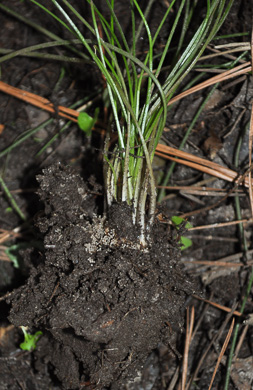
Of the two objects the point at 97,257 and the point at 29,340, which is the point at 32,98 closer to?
the point at 97,257

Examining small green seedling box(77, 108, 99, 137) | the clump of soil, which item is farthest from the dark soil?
small green seedling box(77, 108, 99, 137)

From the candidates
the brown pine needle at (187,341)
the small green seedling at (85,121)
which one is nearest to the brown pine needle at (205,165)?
the small green seedling at (85,121)

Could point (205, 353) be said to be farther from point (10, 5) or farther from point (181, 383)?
point (10, 5)

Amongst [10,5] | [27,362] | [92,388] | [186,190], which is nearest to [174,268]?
[186,190]

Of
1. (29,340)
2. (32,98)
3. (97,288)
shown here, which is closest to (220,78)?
(32,98)

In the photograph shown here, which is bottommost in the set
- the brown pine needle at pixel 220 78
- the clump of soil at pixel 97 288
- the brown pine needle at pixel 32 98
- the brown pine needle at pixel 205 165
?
the clump of soil at pixel 97 288

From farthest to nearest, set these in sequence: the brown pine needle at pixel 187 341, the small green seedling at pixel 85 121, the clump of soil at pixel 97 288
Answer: the small green seedling at pixel 85 121 → the brown pine needle at pixel 187 341 → the clump of soil at pixel 97 288

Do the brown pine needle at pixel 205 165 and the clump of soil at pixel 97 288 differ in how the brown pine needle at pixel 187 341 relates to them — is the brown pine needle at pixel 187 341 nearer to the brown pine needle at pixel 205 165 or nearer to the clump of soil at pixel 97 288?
the clump of soil at pixel 97 288
